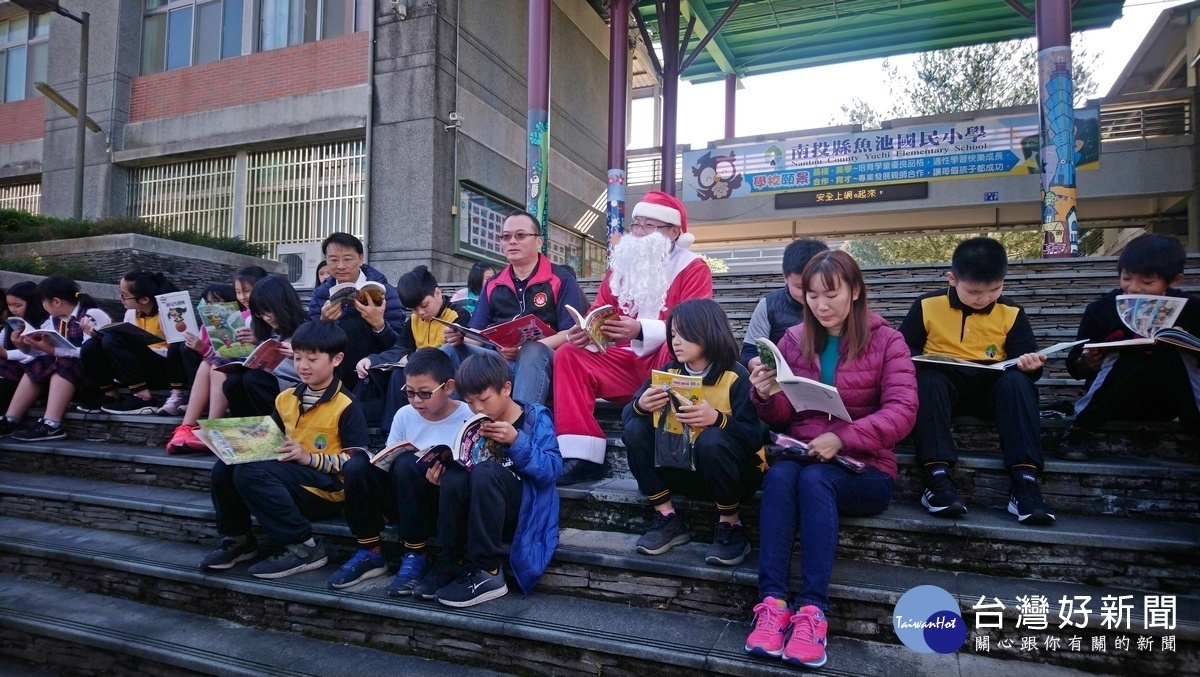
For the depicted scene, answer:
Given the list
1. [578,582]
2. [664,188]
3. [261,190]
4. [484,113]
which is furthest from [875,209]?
[578,582]

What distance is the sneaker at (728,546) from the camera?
2.72 meters

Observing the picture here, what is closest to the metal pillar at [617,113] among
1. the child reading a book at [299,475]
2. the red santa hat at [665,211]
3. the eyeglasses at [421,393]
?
the red santa hat at [665,211]

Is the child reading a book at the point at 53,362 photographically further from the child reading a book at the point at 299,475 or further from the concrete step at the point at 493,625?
the child reading a book at the point at 299,475

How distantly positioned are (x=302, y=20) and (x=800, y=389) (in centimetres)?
1192

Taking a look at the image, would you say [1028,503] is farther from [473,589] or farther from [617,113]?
[617,113]

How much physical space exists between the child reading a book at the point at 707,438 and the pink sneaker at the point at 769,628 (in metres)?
0.33

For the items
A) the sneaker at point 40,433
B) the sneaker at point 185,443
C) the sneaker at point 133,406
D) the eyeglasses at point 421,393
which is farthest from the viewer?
the sneaker at point 133,406

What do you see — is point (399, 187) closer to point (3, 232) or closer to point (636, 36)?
point (3, 232)

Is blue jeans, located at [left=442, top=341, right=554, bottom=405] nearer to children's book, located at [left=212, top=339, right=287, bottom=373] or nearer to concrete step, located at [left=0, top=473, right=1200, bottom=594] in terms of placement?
concrete step, located at [left=0, top=473, right=1200, bottom=594]

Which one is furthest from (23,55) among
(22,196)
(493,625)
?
(493,625)

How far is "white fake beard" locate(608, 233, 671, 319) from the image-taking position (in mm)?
3887

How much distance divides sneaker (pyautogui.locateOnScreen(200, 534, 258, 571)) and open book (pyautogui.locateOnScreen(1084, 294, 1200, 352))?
→ 4.04 meters

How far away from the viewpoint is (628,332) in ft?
11.5

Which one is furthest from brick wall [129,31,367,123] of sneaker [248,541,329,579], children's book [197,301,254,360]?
sneaker [248,541,329,579]
